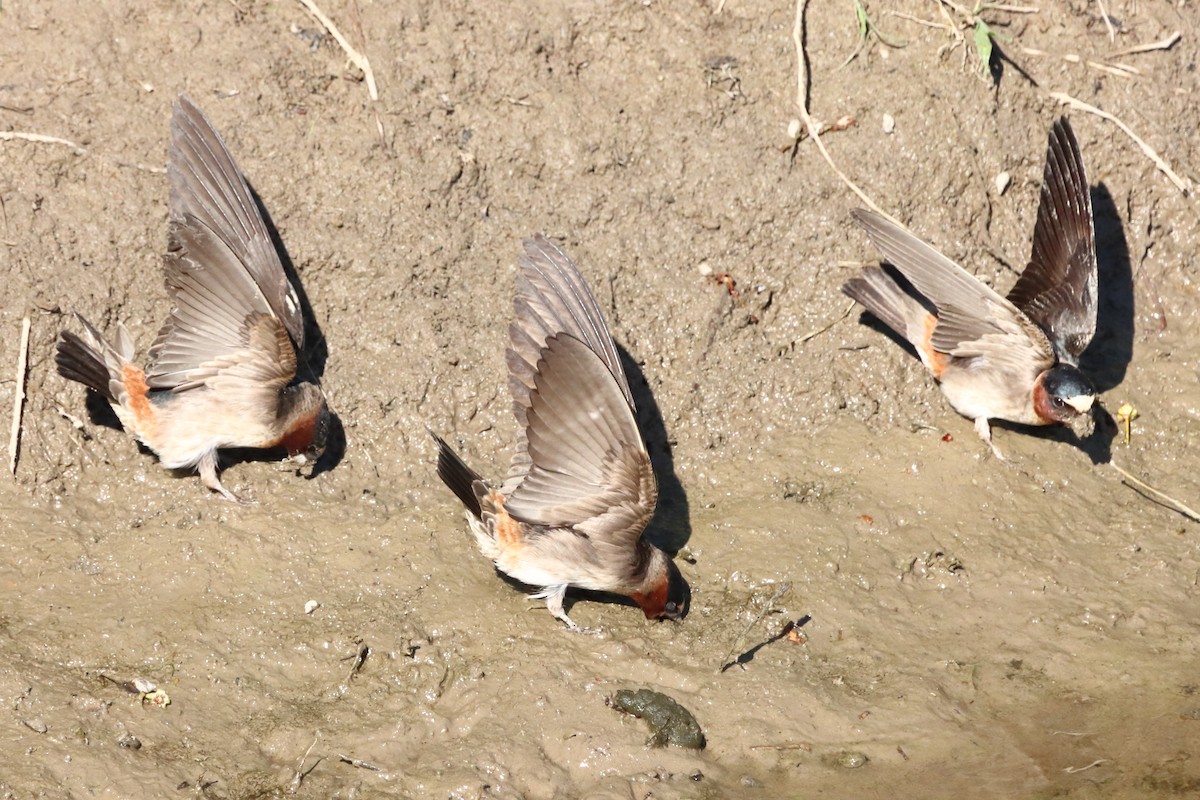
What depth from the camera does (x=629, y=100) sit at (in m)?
6.58

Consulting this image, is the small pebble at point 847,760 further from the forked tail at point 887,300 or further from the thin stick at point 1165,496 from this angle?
the thin stick at point 1165,496

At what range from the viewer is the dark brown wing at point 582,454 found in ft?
15.9

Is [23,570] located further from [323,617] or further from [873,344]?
[873,344]

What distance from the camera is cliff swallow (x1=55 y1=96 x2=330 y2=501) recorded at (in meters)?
5.57

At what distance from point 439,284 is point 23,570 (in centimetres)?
238

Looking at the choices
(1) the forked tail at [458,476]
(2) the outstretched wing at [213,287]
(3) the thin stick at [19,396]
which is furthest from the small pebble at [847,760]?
(3) the thin stick at [19,396]

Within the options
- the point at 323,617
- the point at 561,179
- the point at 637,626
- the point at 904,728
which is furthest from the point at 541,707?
the point at 561,179

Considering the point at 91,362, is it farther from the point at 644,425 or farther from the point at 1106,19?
the point at 1106,19

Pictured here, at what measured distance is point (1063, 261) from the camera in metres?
6.64

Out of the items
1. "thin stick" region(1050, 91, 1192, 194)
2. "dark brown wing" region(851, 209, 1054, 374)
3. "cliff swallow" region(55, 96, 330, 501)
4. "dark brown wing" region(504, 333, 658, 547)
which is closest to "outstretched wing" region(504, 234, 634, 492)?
"dark brown wing" region(504, 333, 658, 547)

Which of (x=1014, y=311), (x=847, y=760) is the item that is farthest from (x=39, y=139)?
(x=1014, y=311)

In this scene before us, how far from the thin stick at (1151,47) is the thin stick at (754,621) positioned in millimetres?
4054

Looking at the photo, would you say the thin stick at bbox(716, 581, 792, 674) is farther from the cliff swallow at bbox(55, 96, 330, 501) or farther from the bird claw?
the cliff swallow at bbox(55, 96, 330, 501)

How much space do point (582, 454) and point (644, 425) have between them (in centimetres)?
130
